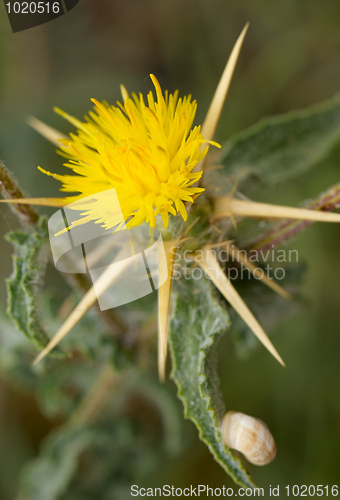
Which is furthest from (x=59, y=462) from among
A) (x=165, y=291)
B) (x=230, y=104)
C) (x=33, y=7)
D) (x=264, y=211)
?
(x=230, y=104)

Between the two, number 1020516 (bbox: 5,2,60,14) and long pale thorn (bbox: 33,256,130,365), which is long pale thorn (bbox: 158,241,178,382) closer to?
long pale thorn (bbox: 33,256,130,365)

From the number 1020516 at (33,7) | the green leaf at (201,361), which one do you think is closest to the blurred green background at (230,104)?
the number 1020516 at (33,7)

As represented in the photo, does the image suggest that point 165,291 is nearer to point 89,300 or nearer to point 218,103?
point 89,300

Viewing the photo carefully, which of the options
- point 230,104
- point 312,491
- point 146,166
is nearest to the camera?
point 146,166

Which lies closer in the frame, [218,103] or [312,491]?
[218,103]

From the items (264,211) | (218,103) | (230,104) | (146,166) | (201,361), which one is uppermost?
(230,104)

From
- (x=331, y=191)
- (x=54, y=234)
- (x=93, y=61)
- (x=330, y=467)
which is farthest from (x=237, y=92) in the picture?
(x=330, y=467)

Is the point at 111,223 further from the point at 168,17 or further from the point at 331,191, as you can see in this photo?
the point at 168,17
